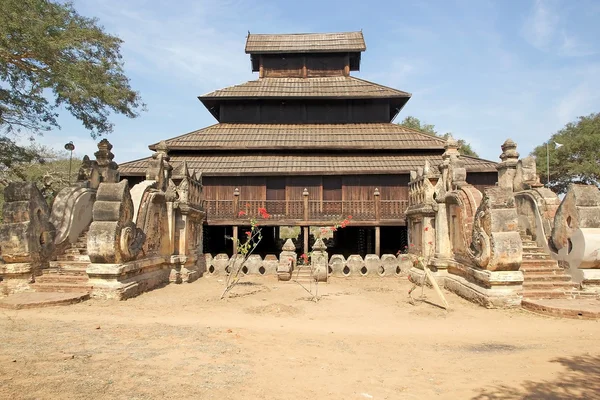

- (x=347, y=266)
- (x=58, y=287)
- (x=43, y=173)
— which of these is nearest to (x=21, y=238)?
(x=58, y=287)

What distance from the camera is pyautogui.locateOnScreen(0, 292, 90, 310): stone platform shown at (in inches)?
295

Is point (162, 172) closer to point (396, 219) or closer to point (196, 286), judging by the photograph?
point (196, 286)

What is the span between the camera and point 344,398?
13.1ft

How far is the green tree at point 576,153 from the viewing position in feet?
97.2

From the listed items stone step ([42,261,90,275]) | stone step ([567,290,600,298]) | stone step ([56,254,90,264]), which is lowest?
stone step ([567,290,600,298])

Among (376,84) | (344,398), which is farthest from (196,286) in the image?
(376,84)

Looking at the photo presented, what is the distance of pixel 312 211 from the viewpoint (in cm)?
1850

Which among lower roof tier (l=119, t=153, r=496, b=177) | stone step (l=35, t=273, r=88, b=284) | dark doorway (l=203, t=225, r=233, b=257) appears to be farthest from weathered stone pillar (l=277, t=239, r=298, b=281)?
dark doorway (l=203, t=225, r=233, b=257)

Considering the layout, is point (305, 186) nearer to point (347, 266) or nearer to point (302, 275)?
point (347, 266)

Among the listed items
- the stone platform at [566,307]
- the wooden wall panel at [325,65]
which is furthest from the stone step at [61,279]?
the wooden wall panel at [325,65]

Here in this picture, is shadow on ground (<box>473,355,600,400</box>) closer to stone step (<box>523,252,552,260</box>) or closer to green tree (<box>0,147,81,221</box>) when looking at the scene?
stone step (<box>523,252,552,260</box>)

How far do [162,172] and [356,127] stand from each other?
42.1 feet

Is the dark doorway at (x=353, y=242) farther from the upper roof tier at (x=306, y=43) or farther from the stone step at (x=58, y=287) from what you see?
the stone step at (x=58, y=287)

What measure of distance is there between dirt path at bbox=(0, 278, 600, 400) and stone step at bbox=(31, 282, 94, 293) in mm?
1137
